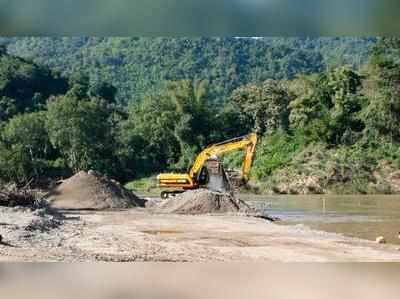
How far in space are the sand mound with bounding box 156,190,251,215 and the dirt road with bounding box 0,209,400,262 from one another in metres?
0.82

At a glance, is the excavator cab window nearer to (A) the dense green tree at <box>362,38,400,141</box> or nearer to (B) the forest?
(B) the forest

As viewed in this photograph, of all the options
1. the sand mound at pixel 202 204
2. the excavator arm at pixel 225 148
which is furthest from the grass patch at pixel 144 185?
the excavator arm at pixel 225 148

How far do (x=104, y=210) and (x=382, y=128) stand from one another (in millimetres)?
4563

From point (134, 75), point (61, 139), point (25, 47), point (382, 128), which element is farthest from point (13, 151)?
point (382, 128)

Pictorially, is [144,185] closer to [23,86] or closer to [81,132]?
[81,132]

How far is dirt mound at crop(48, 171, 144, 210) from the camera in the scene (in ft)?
33.0

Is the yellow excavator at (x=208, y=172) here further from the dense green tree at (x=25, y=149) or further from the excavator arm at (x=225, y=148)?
the dense green tree at (x=25, y=149)

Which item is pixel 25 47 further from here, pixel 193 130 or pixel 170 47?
pixel 193 130

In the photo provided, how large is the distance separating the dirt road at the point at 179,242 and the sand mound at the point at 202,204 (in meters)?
0.82

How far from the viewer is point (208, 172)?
1046cm

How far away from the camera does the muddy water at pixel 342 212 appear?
8.27 meters

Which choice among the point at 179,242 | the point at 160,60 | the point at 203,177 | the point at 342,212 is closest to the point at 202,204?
the point at 203,177

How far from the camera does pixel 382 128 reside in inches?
475
